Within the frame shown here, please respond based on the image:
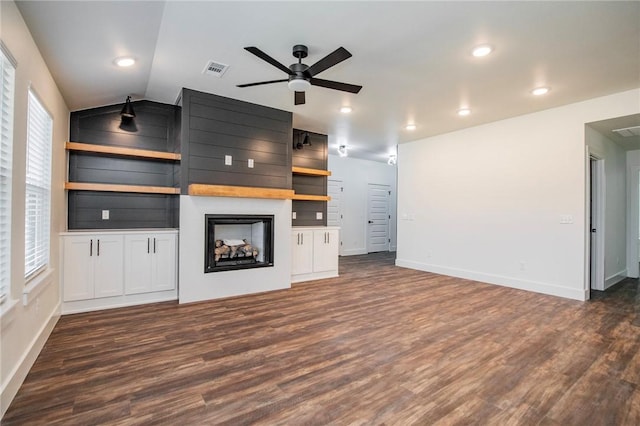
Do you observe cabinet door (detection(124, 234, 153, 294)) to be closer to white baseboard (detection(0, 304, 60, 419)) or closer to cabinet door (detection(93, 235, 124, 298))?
cabinet door (detection(93, 235, 124, 298))

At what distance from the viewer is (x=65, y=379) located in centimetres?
229

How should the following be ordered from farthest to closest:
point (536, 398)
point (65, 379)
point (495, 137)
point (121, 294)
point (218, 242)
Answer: point (495, 137), point (218, 242), point (121, 294), point (65, 379), point (536, 398)

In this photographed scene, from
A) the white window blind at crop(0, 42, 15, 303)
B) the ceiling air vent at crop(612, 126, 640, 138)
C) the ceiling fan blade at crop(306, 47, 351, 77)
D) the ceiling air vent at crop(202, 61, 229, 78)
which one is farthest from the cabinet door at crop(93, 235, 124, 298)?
the ceiling air vent at crop(612, 126, 640, 138)

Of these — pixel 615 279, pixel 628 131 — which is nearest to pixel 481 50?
pixel 628 131

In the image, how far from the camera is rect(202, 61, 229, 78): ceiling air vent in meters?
3.39

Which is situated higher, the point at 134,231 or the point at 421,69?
the point at 421,69

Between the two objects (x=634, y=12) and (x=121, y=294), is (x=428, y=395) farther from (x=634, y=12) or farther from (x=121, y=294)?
(x=121, y=294)

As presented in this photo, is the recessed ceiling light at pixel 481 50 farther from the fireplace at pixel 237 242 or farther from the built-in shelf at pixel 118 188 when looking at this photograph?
the built-in shelf at pixel 118 188

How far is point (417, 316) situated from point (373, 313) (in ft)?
1.65

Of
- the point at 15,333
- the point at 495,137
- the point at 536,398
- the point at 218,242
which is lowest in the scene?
the point at 536,398

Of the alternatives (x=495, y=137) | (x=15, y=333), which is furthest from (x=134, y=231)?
(x=495, y=137)

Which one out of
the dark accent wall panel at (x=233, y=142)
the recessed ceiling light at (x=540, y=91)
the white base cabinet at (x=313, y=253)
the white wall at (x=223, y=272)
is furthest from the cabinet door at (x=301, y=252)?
the recessed ceiling light at (x=540, y=91)

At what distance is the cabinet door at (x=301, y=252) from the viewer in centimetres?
537

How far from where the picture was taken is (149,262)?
4.11 meters
